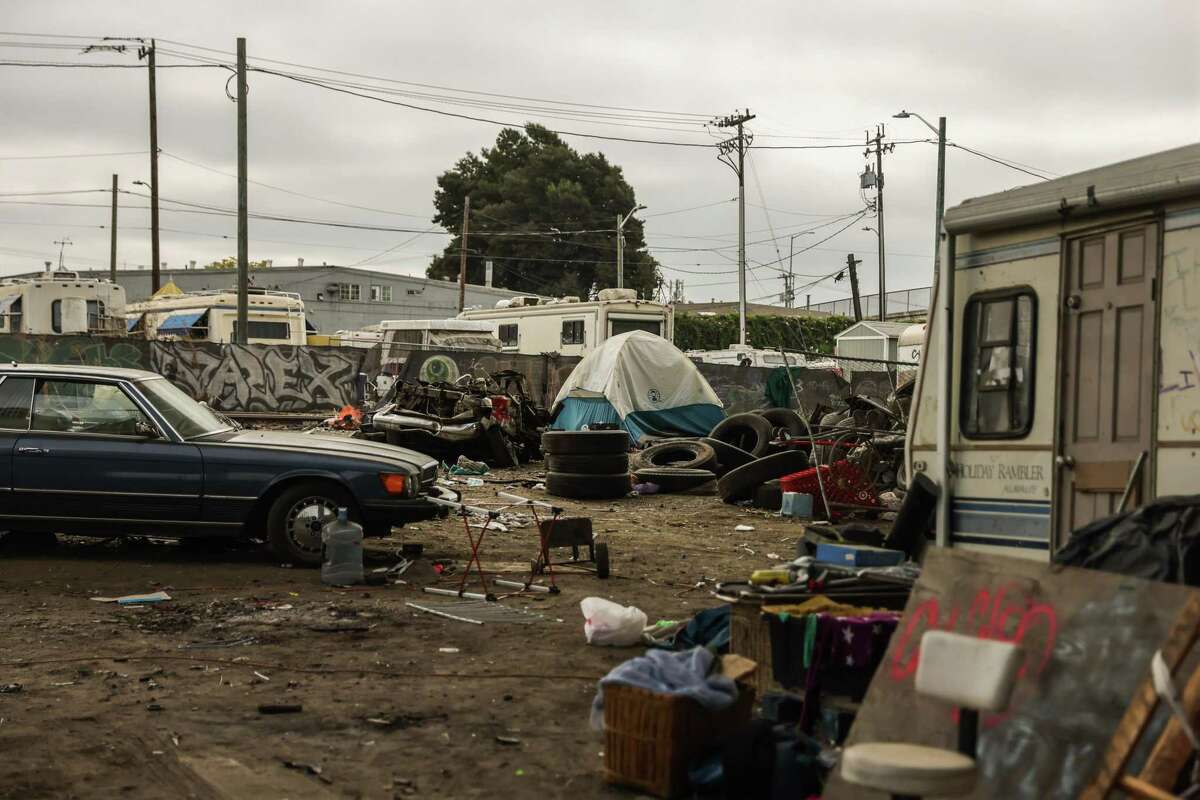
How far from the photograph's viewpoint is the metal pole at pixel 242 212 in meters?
28.2

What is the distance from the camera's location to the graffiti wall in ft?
82.0

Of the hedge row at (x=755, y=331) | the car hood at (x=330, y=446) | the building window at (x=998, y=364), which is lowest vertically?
the car hood at (x=330, y=446)

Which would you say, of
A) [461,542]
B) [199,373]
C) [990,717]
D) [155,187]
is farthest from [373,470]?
[155,187]

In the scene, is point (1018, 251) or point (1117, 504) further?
point (1018, 251)

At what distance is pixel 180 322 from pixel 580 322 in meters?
11.0

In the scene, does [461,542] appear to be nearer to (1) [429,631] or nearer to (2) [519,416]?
(1) [429,631]

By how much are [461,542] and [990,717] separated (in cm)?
810

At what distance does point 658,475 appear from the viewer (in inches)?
671

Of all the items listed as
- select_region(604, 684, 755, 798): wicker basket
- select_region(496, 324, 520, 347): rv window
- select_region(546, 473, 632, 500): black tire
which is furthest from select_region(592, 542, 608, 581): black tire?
select_region(496, 324, 520, 347): rv window

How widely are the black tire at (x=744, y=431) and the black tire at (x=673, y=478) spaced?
1476 millimetres

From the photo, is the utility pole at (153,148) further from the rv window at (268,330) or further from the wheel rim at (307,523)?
the wheel rim at (307,523)

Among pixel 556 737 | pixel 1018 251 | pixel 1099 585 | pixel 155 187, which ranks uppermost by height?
pixel 155 187

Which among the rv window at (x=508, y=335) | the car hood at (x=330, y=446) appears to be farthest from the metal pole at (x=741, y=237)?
the car hood at (x=330, y=446)

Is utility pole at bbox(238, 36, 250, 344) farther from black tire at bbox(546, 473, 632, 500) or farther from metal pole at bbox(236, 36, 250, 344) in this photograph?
black tire at bbox(546, 473, 632, 500)
